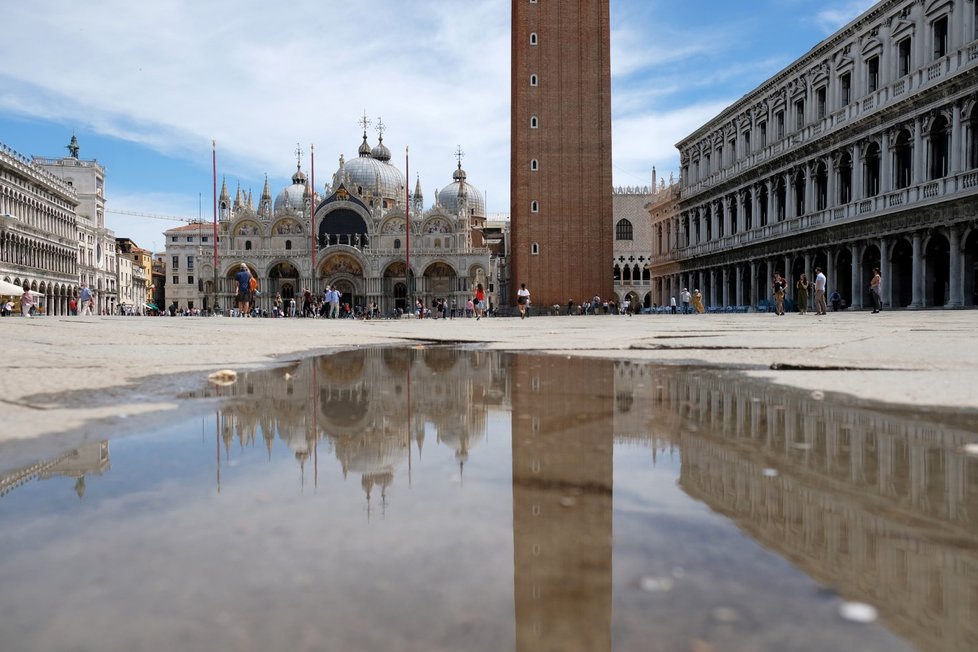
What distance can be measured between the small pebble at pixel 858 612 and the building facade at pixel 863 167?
25.9m

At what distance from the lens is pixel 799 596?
110 centimetres

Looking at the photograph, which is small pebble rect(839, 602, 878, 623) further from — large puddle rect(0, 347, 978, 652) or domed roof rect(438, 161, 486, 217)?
domed roof rect(438, 161, 486, 217)

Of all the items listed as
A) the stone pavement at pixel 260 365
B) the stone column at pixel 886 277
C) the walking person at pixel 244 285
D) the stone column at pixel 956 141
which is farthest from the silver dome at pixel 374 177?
the stone pavement at pixel 260 365

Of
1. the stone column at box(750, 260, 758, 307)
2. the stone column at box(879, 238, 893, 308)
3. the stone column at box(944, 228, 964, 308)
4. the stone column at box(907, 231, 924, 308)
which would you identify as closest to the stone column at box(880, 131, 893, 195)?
the stone column at box(879, 238, 893, 308)

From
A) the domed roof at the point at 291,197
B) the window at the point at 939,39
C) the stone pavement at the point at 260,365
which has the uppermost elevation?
the domed roof at the point at 291,197

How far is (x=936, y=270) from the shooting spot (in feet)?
83.8

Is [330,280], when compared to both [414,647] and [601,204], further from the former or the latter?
[414,647]

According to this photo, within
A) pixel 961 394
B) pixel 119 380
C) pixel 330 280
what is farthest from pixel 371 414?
pixel 330 280

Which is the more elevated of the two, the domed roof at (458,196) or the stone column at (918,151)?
the domed roof at (458,196)

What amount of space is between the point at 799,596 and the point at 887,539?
1.13ft

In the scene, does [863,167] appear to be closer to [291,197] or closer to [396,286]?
[396,286]

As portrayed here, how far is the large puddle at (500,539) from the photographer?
3.34ft

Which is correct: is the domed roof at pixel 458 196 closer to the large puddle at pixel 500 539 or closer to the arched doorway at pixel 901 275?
the arched doorway at pixel 901 275

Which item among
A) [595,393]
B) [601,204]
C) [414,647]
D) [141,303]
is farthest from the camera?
[141,303]
